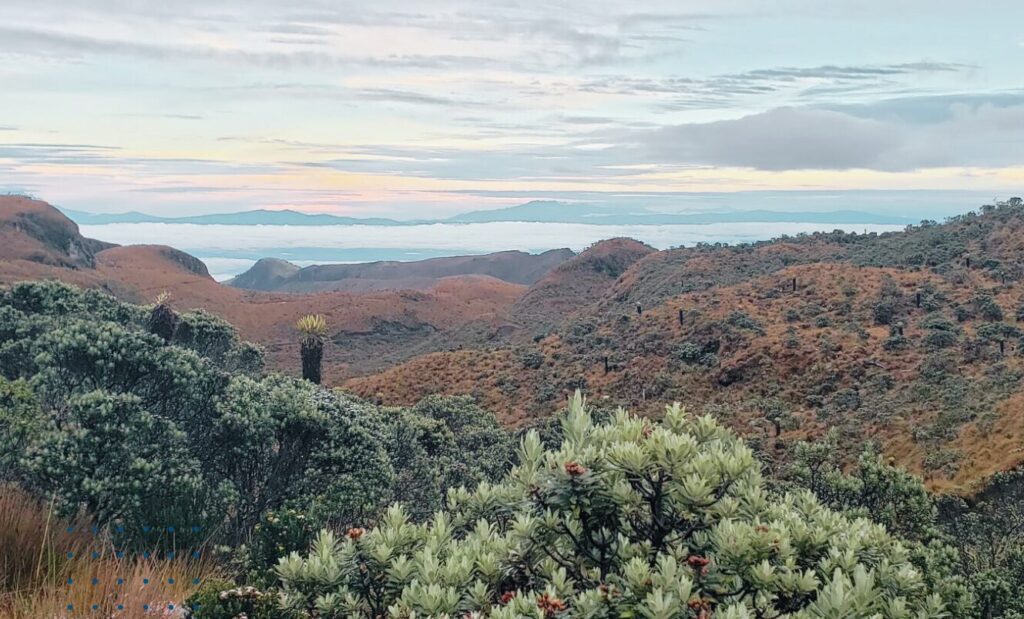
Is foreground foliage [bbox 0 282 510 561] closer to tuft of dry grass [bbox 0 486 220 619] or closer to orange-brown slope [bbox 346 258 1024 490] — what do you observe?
tuft of dry grass [bbox 0 486 220 619]

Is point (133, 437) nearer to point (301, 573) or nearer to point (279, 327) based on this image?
point (301, 573)

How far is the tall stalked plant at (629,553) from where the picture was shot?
3783mm

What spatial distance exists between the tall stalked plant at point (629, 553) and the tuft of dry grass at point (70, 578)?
144cm

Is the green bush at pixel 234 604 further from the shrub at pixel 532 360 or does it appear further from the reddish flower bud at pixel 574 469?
the shrub at pixel 532 360

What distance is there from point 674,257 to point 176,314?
47.3 meters

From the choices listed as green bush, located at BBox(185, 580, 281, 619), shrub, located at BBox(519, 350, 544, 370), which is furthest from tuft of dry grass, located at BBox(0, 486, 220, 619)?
shrub, located at BBox(519, 350, 544, 370)

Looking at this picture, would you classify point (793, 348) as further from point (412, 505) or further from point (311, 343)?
point (412, 505)

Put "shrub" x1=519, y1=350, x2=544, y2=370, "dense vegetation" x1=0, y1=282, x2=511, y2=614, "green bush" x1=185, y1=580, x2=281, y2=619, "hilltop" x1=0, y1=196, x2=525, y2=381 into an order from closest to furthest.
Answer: "green bush" x1=185, y1=580, x2=281, y2=619, "dense vegetation" x1=0, y1=282, x2=511, y2=614, "shrub" x1=519, y1=350, x2=544, y2=370, "hilltop" x1=0, y1=196, x2=525, y2=381

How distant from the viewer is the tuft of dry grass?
5.22 meters

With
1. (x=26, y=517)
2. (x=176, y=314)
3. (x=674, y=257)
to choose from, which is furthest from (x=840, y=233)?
(x=26, y=517)

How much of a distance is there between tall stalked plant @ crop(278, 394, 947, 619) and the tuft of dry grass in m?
1.44

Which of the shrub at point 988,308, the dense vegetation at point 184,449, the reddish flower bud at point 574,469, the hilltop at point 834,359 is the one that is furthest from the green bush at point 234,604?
the shrub at point 988,308

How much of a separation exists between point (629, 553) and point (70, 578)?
4.11 meters

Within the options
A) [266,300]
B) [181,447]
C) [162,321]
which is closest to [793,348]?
[162,321]
